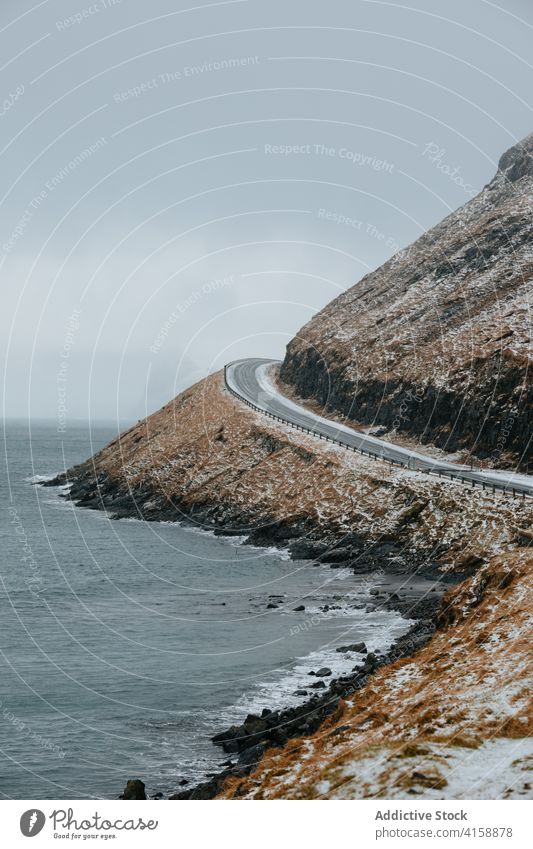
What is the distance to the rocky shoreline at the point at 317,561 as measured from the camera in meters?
24.2

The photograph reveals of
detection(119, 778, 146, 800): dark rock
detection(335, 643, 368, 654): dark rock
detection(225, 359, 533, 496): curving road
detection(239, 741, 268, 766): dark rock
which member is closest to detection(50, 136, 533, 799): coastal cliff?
detection(239, 741, 268, 766): dark rock

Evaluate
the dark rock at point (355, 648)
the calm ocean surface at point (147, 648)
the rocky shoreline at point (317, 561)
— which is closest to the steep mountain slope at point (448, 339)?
the rocky shoreline at point (317, 561)

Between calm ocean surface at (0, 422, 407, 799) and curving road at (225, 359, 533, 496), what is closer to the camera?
calm ocean surface at (0, 422, 407, 799)

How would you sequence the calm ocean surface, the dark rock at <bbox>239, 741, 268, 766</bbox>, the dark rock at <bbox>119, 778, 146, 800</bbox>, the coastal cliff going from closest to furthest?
1. the coastal cliff
2. the dark rock at <bbox>119, 778, 146, 800</bbox>
3. the dark rock at <bbox>239, 741, 268, 766</bbox>
4. the calm ocean surface

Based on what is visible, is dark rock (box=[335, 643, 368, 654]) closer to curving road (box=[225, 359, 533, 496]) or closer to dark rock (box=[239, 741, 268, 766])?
dark rock (box=[239, 741, 268, 766])

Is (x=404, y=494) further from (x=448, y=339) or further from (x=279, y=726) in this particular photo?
(x=448, y=339)

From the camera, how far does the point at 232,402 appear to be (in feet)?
326

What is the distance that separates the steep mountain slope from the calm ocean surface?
26.9 metres

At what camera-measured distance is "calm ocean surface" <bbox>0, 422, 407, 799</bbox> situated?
2478 cm

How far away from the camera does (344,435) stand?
276 ft

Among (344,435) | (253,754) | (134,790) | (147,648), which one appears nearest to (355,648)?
(147,648)

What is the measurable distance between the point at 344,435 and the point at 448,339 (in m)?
20.6

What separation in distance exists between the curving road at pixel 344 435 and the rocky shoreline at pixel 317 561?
9.82 metres
